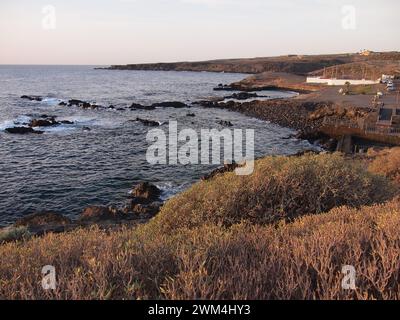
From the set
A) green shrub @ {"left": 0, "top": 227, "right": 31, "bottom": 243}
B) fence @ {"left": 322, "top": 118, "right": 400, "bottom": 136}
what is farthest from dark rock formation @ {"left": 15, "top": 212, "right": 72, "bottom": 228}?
fence @ {"left": 322, "top": 118, "right": 400, "bottom": 136}

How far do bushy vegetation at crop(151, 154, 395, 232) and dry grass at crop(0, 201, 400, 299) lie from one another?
3357mm

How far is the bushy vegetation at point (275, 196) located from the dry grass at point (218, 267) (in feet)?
11.0

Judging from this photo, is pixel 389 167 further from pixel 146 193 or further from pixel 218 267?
pixel 218 267

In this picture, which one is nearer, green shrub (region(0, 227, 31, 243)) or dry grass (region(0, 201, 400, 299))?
dry grass (region(0, 201, 400, 299))

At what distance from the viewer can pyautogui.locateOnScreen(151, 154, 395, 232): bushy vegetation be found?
9.28 m

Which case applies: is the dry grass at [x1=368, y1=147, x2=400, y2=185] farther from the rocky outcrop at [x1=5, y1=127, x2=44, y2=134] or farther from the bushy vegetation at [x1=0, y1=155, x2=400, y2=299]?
the rocky outcrop at [x1=5, y1=127, x2=44, y2=134]

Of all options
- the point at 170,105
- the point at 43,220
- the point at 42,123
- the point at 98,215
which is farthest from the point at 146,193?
the point at 170,105

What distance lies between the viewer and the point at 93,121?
46906 mm

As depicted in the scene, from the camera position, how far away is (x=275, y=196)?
31.4ft

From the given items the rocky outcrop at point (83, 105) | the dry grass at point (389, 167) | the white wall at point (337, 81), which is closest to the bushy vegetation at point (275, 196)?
the dry grass at point (389, 167)

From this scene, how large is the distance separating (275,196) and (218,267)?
17.6ft

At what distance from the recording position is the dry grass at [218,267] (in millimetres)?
3914
